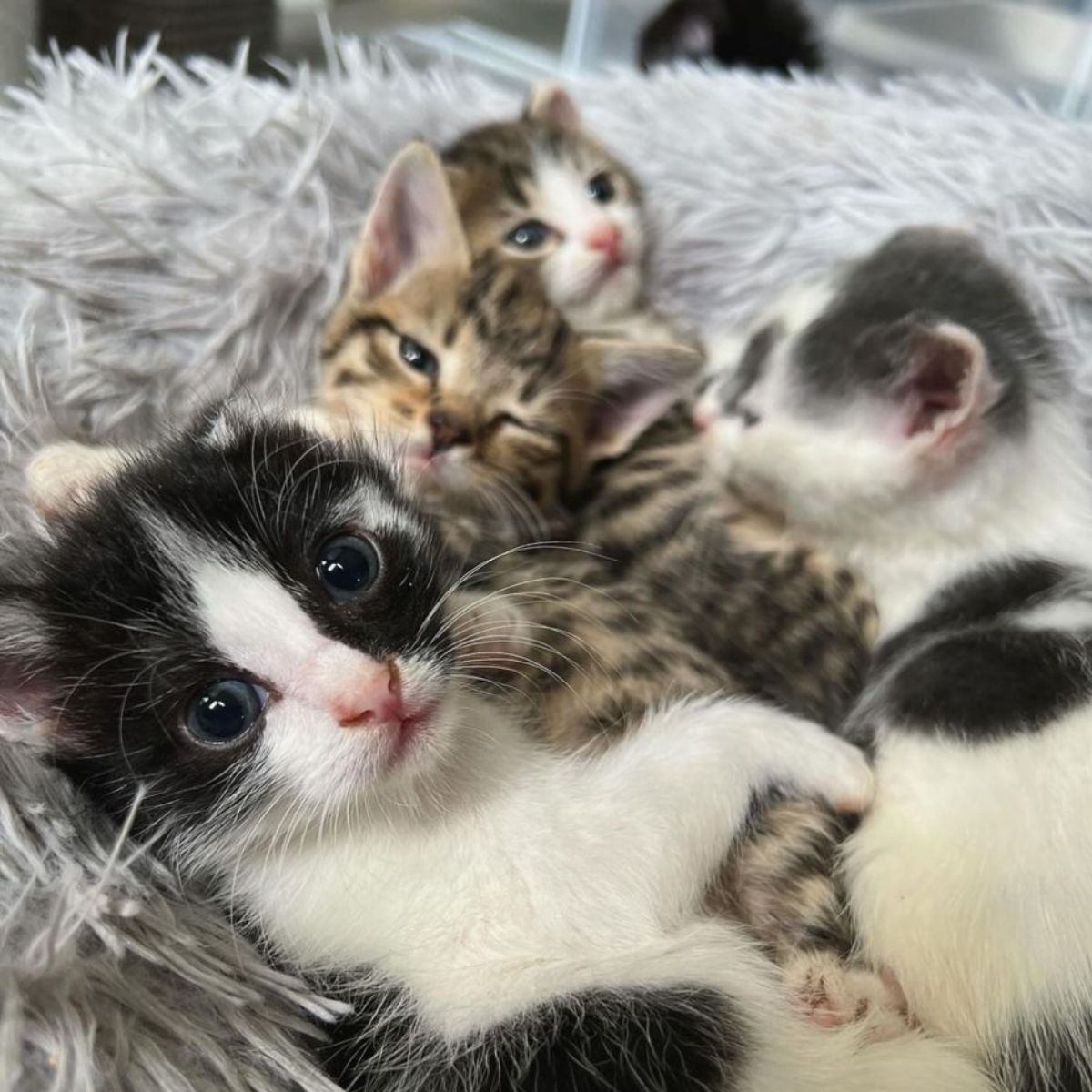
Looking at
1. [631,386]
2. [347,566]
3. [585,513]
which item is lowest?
[585,513]

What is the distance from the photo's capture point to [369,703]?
0.80m

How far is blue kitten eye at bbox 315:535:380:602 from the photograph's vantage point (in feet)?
2.85

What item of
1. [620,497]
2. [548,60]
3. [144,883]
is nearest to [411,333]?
[620,497]

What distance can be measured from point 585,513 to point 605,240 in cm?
45

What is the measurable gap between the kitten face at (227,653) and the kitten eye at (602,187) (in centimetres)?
94

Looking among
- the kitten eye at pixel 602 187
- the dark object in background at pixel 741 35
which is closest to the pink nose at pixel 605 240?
the kitten eye at pixel 602 187

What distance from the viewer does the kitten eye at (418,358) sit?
4.37 ft

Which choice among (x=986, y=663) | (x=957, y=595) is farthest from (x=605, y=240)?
(x=986, y=663)

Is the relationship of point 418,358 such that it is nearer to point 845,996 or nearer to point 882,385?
point 882,385

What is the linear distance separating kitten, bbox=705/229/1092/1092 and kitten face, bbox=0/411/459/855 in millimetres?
473

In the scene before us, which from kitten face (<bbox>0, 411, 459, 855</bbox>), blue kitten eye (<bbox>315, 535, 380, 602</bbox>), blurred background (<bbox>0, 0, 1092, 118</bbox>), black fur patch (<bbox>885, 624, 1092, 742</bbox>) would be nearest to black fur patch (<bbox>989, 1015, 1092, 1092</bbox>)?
black fur patch (<bbox>885, 624, 1092, 742</bbox>)

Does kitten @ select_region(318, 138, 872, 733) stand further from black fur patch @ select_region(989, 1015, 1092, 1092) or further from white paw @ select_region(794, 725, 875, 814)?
black fur patch @ select_region(989, 1015, 1092, 1092)

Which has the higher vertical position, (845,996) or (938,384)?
(938,384)

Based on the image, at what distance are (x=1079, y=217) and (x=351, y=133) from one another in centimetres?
105
